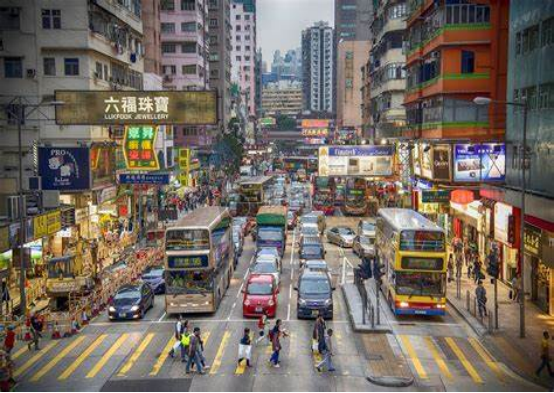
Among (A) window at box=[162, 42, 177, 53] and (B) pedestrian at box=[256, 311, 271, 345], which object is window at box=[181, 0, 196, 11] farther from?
(B) pedestrian at box=[256, 311, 271, 345]

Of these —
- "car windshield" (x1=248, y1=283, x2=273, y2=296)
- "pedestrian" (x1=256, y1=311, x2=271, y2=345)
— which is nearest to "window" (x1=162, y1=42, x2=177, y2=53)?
"car windshield" (x1=248, y1=283, x2=273, y2=296)

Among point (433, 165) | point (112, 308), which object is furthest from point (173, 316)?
point (433, 165)

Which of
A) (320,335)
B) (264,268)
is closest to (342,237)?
(264,268)

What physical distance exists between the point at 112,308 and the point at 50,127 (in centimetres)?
2353

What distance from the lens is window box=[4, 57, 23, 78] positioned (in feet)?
166

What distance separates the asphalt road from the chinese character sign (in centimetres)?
1749

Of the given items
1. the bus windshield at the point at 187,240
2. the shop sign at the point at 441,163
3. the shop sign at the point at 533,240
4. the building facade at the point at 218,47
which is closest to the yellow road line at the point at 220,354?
the bus windshield at the point at 187,240

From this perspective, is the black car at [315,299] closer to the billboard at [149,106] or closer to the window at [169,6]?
the billboard at [149,106]

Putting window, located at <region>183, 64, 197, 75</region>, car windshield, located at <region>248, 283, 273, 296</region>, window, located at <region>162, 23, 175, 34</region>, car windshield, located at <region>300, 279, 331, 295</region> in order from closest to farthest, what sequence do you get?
car windshield, located at <region>300, 279, 331, 295</region>
car windshield, located at <region>248, 283, 273, 296</region>
window, located at <region>162, 23, 175, 34</region>
window, located at <region>183, 64, 197, 75</region>

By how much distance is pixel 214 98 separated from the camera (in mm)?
33531

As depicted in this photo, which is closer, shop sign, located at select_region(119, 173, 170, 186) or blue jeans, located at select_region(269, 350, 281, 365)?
blue jeans, located at select_region(269, 350, 281, 365)

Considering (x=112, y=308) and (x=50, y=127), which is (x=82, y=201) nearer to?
(x=50, y=127)

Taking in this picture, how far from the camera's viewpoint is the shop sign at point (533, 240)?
33.4 meters

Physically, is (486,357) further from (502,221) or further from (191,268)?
(502,221)
